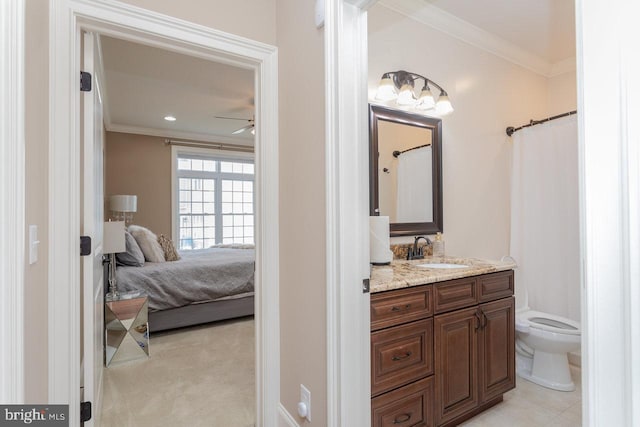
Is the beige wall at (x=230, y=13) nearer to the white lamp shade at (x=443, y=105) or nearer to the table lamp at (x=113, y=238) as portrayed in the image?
the white lamp shade at (x=443, y=105)

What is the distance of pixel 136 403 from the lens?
2.15 metres

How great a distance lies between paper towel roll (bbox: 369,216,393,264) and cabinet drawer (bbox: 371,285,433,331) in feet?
1.38

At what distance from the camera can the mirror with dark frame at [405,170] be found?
7.54ft

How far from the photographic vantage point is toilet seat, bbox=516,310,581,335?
228 cm

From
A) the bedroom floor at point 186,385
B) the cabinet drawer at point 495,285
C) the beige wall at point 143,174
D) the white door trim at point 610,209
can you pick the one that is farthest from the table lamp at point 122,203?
the white door trim at point 610,209

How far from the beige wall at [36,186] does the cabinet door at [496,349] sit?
2.05 metres

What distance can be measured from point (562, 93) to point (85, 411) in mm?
4366

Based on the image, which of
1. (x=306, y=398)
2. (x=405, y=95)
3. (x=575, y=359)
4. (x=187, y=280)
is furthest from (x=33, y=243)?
Result: (x=575, y=359)

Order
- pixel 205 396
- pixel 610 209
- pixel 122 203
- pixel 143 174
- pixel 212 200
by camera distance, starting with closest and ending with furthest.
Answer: pixel 610 209
pixel 205 396
pixel 122 203
pixel 143 174
pixel 212 200

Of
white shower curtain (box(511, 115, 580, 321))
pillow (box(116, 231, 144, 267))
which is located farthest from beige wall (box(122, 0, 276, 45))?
pillow (box(116, 231, 144, 267))

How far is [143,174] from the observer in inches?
220

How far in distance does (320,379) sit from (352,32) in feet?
4.85

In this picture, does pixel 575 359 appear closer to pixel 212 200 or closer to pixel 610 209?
pixel 610 209

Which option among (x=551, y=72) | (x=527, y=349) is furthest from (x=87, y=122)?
(x=551, y=72)
